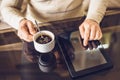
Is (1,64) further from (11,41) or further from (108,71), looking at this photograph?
(108,71)

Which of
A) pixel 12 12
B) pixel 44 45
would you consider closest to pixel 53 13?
pixel 12 12

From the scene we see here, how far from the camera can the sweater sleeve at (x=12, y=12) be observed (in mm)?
1074

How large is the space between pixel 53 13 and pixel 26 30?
12.0 inches

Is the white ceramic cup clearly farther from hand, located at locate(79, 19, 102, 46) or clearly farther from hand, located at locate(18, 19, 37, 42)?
hand, located at locate(79, 19, 102, 46)

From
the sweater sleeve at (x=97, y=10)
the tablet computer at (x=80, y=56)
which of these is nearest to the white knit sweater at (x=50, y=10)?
the sweater sleeve at (x=97, y=10)

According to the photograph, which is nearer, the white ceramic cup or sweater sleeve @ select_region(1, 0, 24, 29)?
the white ceramic cup

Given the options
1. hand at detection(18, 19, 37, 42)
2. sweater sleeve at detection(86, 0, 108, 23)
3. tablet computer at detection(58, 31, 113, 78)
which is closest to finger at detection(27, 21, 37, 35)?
hand at detection(18, 19, 37, 42)

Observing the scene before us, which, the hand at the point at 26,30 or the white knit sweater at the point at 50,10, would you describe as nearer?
the hand at the point at 26,30

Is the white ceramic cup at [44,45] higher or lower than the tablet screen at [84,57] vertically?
higher

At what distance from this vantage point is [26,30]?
100cm

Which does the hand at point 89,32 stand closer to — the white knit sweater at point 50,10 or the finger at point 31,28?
the white knit sweater at point 50,10

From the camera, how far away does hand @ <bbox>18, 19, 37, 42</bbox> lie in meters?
0.99

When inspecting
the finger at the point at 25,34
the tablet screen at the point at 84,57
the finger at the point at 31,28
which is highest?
the finger at the point at 31,28

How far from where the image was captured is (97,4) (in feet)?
3.67
